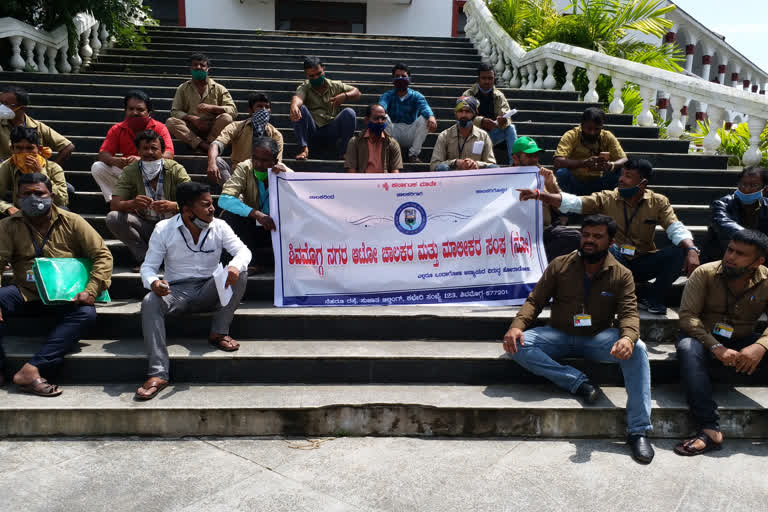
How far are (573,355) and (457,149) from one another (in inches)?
116

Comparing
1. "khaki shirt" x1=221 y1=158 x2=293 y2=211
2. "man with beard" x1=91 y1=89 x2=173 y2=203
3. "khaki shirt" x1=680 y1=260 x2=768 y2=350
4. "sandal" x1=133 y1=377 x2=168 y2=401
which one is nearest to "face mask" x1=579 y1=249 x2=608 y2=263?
"khaki shirt" x1=680 y1=260 x2=768 y2=350

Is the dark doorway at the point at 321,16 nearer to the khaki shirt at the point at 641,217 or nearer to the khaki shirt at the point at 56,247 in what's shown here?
the khaki shirt at the point at 641,217

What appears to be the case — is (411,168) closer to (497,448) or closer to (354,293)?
(354,293)

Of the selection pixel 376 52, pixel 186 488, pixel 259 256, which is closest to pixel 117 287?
pixel 259 256

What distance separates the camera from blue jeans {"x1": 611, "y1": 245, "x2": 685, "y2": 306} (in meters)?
5.19

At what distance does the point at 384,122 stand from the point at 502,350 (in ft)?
9.35

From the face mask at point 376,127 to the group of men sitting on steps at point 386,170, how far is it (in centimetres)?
1

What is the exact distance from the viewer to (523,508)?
11.1 ft

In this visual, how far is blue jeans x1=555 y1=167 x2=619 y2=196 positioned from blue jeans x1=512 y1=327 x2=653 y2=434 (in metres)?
2.48

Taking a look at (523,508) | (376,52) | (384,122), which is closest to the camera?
(523,508)

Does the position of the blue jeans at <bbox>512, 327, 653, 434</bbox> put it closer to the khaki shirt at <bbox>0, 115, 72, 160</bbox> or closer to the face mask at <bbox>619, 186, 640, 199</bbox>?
the face mask at <bbox>619, 186, 640, 199</bbox>

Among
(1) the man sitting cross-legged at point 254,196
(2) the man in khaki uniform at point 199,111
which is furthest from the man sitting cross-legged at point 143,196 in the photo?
(2) the man in khaki uniform at point 199,111

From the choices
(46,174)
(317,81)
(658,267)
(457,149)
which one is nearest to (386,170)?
(457,149)

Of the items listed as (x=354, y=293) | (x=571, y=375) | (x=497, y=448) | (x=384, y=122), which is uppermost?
(x=384, y=122)
